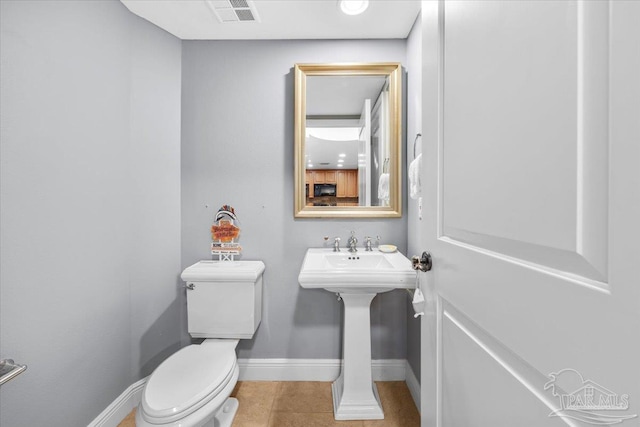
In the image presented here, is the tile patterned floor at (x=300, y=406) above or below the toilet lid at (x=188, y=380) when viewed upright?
below

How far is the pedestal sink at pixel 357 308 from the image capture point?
1.35 m

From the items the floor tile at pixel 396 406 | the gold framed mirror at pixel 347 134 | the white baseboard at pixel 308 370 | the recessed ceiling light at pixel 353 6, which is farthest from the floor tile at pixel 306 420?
the recessed ceiling light at pixel 353 6

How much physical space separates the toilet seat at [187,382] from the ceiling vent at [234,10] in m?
1.78

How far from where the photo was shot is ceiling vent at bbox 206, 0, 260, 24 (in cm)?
151

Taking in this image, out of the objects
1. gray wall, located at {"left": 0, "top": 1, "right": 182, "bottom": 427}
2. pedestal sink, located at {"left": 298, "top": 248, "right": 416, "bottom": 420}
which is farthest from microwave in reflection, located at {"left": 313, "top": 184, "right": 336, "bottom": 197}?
gray wall, located at {"left": 0, "top": 1, "right": 182, "bottom": 427}

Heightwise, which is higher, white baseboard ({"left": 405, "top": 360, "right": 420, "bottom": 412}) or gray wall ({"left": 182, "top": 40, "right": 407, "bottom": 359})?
gray wall ({"left": 182, "top": 40, "right": 407, "bottom": 359})

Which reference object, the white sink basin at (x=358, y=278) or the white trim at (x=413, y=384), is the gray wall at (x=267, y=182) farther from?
the white sink basin at (x=358, y=278)

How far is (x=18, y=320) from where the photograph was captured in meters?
1.04

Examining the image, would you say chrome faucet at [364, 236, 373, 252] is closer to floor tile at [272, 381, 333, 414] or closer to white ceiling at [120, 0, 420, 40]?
floor tile at [272, 381, 333, 414]

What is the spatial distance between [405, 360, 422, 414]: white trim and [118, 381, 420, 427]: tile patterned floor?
1.2 inches

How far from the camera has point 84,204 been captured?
1.32 meters

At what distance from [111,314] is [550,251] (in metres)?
1.81

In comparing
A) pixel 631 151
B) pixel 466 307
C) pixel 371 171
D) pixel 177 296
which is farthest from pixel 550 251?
pixel 177 296

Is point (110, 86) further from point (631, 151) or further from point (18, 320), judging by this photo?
point (631, 151)
